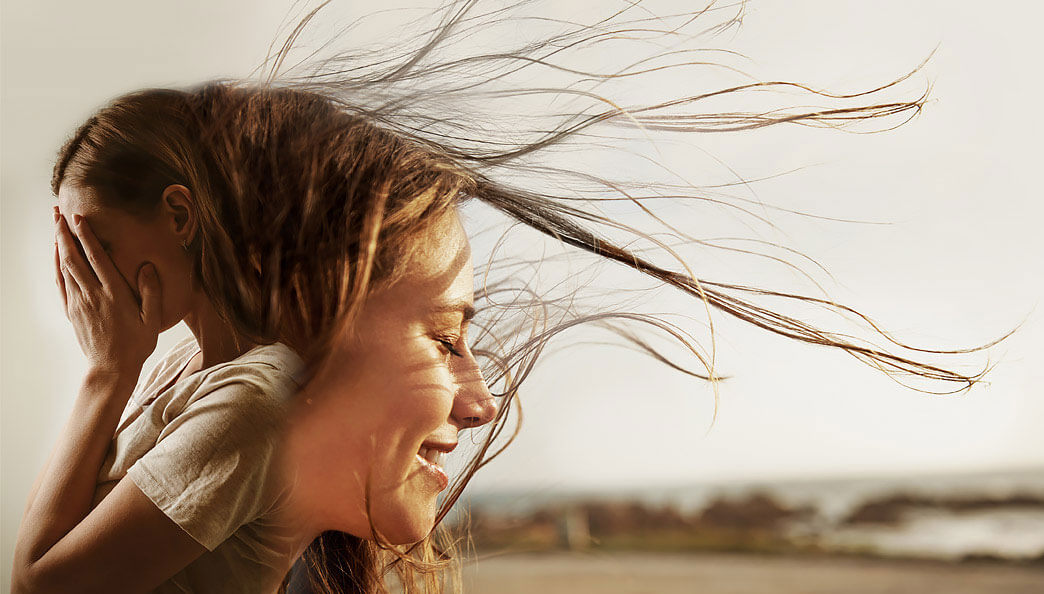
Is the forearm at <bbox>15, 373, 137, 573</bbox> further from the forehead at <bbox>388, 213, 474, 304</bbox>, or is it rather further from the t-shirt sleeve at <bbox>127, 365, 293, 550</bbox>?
the forehead at <bbox>388, 213, 474, 304</bbox>

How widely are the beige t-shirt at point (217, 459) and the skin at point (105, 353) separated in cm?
2

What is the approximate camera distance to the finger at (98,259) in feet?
2.26

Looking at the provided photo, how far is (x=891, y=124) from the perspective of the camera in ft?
2.04

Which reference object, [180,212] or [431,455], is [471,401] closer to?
[431,455]

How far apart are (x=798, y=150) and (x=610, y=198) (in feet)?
0.48

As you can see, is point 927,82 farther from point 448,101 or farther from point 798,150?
point 448,101

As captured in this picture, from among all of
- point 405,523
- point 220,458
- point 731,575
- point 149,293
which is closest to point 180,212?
point 149,293

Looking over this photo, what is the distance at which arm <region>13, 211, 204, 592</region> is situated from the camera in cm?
62

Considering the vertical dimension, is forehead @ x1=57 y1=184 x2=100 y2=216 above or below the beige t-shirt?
above

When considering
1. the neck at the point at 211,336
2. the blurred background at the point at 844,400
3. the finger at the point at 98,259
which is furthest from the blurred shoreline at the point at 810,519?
the finger at the point at 98,259

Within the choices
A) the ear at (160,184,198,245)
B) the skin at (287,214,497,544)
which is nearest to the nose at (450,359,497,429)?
the skin at (287,214,497,544)

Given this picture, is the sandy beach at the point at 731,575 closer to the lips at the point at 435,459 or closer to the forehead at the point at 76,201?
the lips at the point at 435,459

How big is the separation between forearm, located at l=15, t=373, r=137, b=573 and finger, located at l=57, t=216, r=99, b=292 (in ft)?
0.26

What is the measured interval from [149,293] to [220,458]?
0.16 metres
